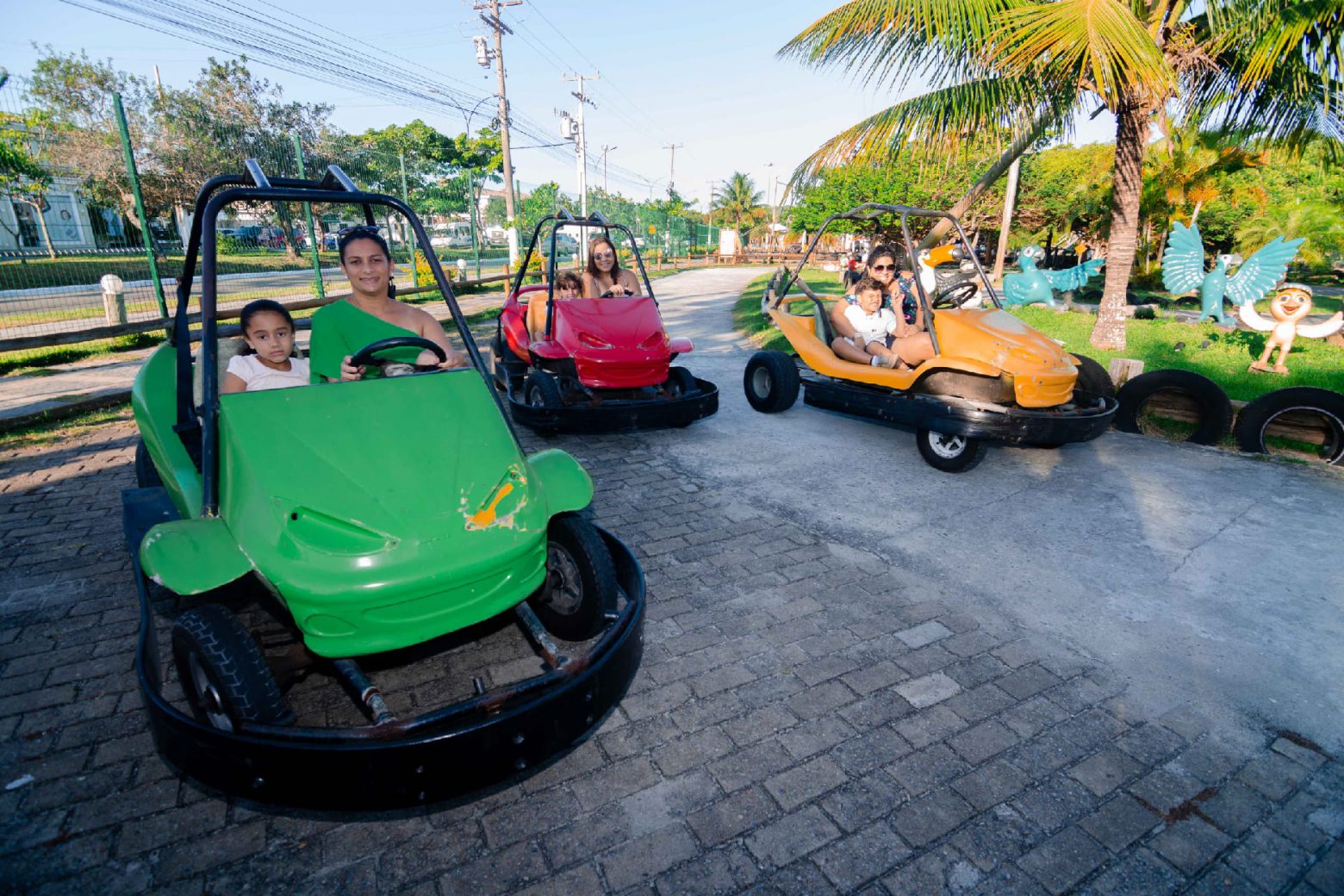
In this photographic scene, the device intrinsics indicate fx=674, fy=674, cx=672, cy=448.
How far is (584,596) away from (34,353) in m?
9.64

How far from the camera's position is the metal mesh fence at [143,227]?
8133 mm

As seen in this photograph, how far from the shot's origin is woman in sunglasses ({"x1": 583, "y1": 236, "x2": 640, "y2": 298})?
6.22 m

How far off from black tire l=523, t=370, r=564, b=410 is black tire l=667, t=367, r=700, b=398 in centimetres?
99

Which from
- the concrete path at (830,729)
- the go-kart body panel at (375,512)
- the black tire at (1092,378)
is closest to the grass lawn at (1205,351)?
the black tire at (1092,378)

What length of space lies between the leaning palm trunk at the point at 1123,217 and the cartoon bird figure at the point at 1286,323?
1.28m

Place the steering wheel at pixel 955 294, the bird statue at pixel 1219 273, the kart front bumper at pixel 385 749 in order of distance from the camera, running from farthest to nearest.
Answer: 1. the bird statue at pixel 1219 273
2. the steering wheel at pixel 955 294
3. the kart front bumper at pixel 385 749

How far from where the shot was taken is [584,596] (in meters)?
2.54

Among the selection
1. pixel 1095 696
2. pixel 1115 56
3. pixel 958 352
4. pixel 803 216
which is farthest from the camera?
pixel 803 216

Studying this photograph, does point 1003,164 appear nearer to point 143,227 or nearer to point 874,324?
point 874,324

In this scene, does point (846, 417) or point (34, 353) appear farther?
point (34, 353)

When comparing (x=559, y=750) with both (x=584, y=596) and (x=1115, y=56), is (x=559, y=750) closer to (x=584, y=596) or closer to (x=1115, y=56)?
(x=584, y=596)

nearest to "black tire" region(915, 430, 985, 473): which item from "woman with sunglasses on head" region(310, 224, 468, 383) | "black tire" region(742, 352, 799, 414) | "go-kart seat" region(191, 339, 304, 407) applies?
"black tire" region(742, 352, 799, 414)

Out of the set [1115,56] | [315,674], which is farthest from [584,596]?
[1115,56]

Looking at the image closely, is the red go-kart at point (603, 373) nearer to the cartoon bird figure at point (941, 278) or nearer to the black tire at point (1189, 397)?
the cartoon bird figure at point (941, 278)
